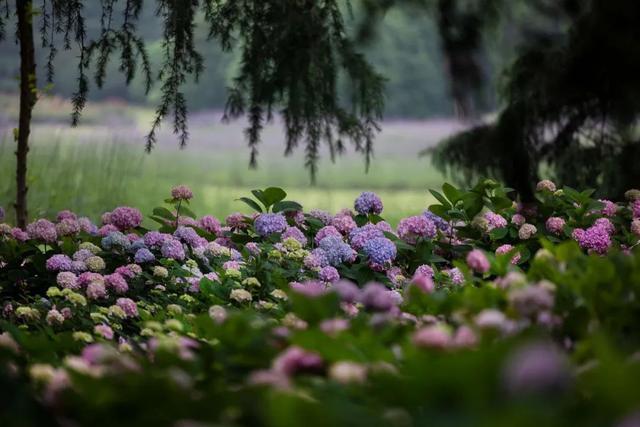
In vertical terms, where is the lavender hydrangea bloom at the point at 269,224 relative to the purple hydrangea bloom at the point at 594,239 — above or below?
below

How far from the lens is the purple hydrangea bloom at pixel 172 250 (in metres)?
2.71

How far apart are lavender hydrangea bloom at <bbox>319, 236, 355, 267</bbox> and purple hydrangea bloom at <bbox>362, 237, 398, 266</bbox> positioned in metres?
0.05

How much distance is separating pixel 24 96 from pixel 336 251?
58.1 inches

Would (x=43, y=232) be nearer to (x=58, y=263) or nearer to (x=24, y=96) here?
(x=58, y=263)

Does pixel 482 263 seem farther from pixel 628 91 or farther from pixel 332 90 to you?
pixel 628 91

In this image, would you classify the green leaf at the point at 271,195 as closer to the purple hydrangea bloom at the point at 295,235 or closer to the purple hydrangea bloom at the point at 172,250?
the purple hydrangea bloom at the point at 295,235

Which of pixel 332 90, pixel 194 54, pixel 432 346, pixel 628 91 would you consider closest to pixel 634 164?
pixel 628 91

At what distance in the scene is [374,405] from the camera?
1008mm

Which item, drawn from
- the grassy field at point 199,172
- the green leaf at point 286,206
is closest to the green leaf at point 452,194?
the green leaf at point 286,206

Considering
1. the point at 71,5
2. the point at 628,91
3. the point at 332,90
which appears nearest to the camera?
the point at 71,5

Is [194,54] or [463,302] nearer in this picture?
[463,302]

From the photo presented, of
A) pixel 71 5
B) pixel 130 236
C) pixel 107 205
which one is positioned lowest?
pixel 107 205

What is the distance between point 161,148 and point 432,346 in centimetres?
1107

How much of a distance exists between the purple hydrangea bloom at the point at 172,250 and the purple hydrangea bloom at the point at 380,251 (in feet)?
1.84
